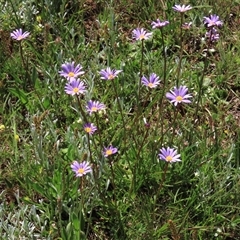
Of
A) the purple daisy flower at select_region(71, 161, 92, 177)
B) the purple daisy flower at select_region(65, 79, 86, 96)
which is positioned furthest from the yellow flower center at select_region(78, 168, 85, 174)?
the purple daisy flower at select_region(65, 79, 86, 96)

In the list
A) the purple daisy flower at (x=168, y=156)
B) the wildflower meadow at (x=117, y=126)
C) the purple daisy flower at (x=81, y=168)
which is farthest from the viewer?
the wildflower meadow at (x=117, y=126)

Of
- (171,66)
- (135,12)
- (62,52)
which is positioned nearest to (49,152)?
(62,52)

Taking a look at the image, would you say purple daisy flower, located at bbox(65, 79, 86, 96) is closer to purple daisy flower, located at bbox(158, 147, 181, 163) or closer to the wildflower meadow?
the wildflower meadow

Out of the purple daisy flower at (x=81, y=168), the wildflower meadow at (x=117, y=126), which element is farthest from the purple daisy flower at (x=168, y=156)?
the purple daisy flower at (x=81, y=168)

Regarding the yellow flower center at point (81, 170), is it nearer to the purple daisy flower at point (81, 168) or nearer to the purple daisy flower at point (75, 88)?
the purple daisy flower at point (81, 168)

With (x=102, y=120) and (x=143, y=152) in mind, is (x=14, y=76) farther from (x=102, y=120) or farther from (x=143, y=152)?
(x=143, y=152)

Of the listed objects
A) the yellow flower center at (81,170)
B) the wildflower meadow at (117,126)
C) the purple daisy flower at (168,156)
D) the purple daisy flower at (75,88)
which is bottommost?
the wildflower meadow at (117,126)

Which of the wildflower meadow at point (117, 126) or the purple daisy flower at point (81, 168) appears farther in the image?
the wildflower meadow at point (117, 126)

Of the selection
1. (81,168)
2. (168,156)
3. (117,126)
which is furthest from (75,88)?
(117,126)

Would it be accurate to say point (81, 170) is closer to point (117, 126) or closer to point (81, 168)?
point (81, 168)
